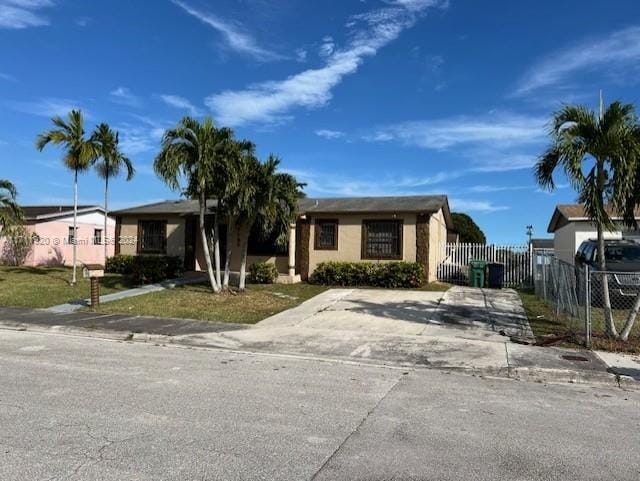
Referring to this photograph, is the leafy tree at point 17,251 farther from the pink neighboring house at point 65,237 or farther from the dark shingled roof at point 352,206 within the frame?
the dark shingled roof at point 352,206

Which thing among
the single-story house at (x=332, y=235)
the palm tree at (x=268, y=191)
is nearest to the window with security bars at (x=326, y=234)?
the single-story house at (x=332, y=235)

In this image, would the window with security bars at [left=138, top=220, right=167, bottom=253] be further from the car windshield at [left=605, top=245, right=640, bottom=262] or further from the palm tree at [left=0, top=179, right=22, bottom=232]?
the car windshield at [left=605, top=245, right=640, bottom=262]

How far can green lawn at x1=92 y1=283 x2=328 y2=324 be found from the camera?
12453 millimetres

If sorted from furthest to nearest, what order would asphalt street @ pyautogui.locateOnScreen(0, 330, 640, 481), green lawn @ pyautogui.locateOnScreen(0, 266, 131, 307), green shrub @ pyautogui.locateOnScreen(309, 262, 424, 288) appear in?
1. green shrub @ pyautogui.locateOnScreen(309, 262, 424, 288)
2. green lawn @ pyautogui.locateOnScreen(0, 266, 131, 307)
3. asphalt street @ pyautogui.locateOnScreen(0, 330, 640, 481)

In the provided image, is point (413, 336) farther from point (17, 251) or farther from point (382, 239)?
point (17, 251)

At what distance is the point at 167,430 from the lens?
4.54 meters

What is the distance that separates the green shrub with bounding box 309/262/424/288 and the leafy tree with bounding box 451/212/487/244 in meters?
24.0

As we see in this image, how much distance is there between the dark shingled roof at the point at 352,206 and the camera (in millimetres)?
19234

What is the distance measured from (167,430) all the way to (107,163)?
19.5 meters

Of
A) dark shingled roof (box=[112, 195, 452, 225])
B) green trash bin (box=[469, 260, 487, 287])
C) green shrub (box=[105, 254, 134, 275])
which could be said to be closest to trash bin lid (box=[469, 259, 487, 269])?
green trash bin (box=[469, 260, 487, 287])

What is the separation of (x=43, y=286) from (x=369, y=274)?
1121 cm

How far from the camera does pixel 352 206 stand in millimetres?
20500

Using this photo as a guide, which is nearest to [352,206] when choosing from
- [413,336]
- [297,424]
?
[413,336]

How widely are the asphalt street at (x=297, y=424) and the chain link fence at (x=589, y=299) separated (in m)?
2.94
